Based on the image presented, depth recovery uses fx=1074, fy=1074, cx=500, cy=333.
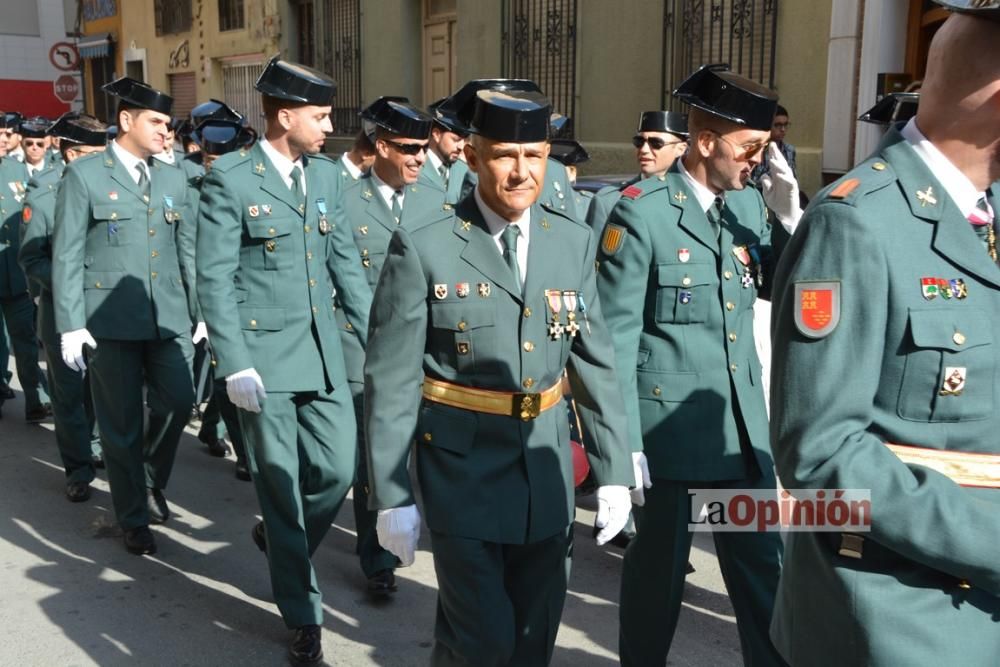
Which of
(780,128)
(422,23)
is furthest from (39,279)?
(422,23)

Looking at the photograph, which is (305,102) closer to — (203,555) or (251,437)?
(251,437)

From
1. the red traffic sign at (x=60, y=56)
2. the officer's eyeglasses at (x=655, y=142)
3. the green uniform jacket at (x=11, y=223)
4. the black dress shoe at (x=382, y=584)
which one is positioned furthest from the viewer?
the red traffic sign at (x=60, y=56)

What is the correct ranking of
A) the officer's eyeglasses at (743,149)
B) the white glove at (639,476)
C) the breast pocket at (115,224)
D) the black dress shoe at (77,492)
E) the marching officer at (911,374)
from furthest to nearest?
the black dress shoe at (77,492)
the breast pocket at (115,224)
the officer's eyeglasses at (743,149)
the white glove at (639,476)
the marching officer at (911,374)

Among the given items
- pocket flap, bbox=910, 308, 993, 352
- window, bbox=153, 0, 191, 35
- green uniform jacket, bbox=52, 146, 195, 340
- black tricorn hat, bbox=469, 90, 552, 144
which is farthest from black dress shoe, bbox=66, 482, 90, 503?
window, bbox=153, 0, 191, 35

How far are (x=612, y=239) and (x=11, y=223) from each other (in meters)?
6.16

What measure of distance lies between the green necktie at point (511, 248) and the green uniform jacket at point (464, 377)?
3 cm

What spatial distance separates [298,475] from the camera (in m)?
4.34

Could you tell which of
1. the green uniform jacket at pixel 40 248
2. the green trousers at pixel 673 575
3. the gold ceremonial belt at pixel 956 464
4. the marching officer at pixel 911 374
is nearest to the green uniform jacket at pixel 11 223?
the green uniform jacket at pixel 40 248

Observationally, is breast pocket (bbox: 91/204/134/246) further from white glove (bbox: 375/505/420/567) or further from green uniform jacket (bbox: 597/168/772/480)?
white glove (bbox: 375/505/420/567)

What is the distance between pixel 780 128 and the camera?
28.4ft

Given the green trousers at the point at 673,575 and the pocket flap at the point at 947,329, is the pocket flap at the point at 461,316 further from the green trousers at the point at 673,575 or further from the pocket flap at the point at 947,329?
the pocket flap at the point at 947,329

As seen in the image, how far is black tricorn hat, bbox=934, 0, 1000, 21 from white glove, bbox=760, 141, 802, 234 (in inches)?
79.4

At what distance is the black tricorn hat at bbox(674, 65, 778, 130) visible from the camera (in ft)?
11.5

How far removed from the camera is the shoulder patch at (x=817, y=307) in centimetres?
190
